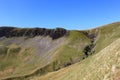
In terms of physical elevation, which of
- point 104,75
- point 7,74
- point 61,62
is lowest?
point 7,74

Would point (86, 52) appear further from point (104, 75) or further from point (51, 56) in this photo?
point (104, 75)

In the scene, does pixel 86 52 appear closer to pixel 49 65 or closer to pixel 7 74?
pixel 49 65

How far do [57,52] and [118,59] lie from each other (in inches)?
6383

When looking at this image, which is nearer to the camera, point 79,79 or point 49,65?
point 79,79

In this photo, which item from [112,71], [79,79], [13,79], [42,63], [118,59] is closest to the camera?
[112,71]

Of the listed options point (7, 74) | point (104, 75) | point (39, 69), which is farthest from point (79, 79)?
point (7, 74)

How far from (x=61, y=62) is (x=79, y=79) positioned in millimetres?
137279

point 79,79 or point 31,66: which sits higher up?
point 79,79

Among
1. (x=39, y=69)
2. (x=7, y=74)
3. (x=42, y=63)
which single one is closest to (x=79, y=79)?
(x=39, y=69)

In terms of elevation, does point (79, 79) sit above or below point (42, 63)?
above

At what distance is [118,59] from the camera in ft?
98.7

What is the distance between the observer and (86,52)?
571ft

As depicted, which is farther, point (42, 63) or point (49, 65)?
point (42, 63)

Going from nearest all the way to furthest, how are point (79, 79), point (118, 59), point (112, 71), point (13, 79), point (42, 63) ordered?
point (112, 71)
point (118, 59)
point (79, 79)
point (13, 79)
point (42, 63)
